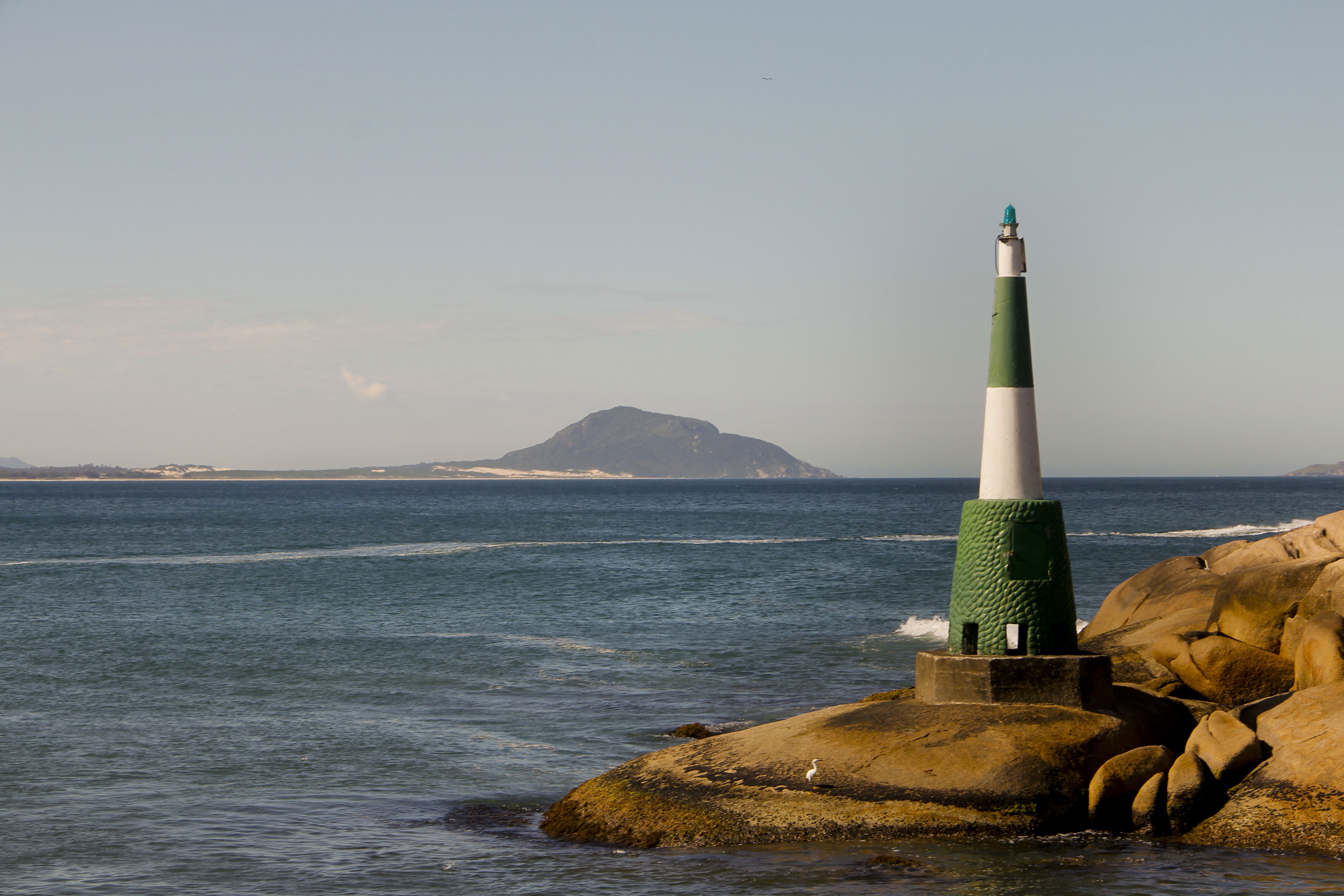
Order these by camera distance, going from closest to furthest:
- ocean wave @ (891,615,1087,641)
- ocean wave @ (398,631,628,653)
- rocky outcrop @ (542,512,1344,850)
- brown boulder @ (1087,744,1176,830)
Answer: rocky outcrop @ (542,512,1344,850) < brown boulder @ (1087,744,1176,830) < ocean wave @ (398,631,628,653) < ocean wave @ (891,615,1087,641)

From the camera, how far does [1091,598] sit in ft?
126

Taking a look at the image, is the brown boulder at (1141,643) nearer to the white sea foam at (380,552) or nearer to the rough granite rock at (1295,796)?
the rough granite rock at (1295,796)

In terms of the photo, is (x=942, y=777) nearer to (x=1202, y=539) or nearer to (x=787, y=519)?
(x=1202, y=539)

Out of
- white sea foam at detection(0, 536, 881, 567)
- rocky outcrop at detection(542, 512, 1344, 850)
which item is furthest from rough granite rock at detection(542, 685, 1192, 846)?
white sea foam at detection(0, 536, 881, 567)

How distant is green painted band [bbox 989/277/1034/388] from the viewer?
12.6 m

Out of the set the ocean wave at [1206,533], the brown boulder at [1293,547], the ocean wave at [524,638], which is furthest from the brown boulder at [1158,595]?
the ocean wave at [1206,533]

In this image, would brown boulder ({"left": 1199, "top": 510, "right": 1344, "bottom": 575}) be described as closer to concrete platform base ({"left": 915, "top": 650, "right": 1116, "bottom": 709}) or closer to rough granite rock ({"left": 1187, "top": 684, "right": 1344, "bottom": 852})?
concrete platform base ({"left": 915, "top": 650, "right": 1116, "bottom": 709})

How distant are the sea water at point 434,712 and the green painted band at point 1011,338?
183 inches

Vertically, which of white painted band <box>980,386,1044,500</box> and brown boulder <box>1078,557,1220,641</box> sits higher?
white painted band <box>980,386,1044,500</box>

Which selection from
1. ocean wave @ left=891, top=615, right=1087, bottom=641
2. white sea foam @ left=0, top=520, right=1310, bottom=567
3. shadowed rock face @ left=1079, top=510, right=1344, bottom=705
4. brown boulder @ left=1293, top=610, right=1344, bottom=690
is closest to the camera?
brown boulder @ left=1293, top=610, right=1344, bottom=690

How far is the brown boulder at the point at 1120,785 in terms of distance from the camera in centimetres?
1070

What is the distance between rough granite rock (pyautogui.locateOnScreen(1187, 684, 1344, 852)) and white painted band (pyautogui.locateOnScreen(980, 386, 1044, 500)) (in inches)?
128

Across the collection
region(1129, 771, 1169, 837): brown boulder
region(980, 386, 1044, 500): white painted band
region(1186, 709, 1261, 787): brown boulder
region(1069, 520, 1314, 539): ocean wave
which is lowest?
region(1069, 520, 1314, 539): ocean wave

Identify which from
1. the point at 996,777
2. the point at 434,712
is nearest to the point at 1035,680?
the point at 996,777
